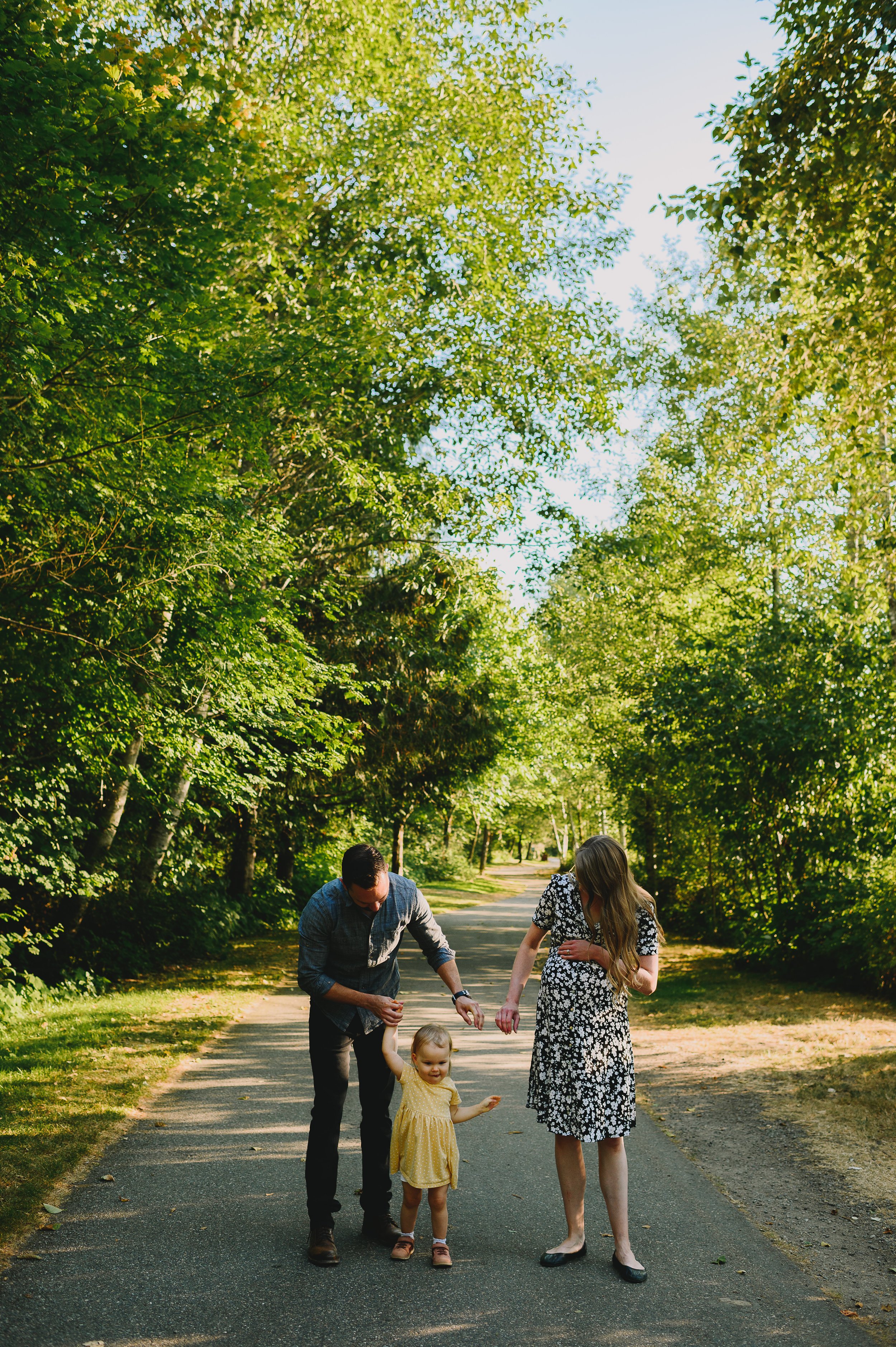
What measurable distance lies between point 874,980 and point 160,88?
12369mm

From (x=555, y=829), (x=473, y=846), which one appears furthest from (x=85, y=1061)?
(x=555, y=829)

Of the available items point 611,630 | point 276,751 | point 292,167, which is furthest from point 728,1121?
point 611,630

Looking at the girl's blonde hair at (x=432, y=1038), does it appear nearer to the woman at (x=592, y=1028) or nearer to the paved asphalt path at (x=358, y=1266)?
the woman at (x=592, y=1028)

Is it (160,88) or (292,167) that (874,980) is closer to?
(160,88)

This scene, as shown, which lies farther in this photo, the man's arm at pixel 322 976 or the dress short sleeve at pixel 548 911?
the dress short sleeve at pixel 548 911

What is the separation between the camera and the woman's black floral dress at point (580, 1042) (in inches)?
173

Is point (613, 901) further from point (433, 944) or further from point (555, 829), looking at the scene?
point (555, 829)

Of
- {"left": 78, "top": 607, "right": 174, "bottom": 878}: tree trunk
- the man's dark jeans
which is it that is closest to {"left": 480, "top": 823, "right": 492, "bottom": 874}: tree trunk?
{"left": 78, "top": 607, "right": 174, "bottom": 878}: tree trunk

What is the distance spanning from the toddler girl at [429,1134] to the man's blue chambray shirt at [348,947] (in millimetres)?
322

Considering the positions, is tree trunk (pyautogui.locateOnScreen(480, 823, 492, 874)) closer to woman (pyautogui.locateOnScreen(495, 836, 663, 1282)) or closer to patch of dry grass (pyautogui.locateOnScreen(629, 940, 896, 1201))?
patch of dry grass (pyautogui.locateOnScreen(629, 940, 896, 1201))

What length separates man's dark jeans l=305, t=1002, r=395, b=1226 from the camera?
4.44 metres

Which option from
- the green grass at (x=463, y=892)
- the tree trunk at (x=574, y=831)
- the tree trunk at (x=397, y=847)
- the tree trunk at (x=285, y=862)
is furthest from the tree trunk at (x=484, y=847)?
the tree trunk at (x=285, y=862)

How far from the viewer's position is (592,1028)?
4469mm

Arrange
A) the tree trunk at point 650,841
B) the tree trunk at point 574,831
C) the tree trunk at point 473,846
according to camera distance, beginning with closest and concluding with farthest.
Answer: the tree trunk at point 650,841
the tree trunk at point 473,846
the tree trunk at point 574,831
